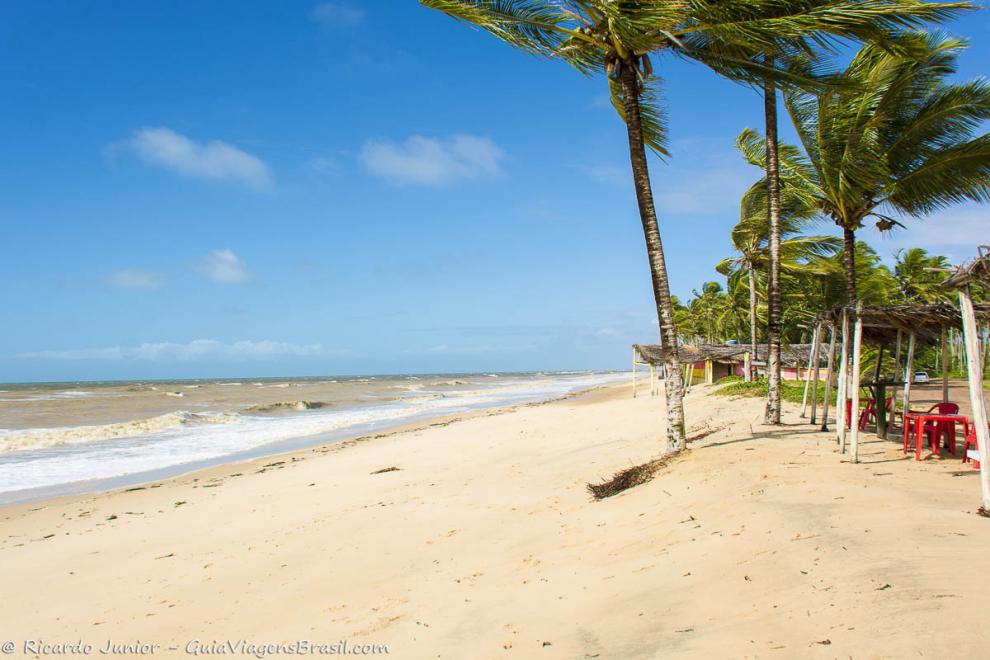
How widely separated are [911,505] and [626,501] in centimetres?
258

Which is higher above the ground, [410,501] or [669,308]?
[669,308]

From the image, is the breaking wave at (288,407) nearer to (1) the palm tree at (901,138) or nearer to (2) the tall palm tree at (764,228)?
(2) the tall palm tree at (764,228)

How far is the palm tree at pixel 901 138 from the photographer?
10.6 m

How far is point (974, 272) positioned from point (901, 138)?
7766 millimetres

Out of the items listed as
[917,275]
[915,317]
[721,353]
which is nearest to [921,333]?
[915,317]

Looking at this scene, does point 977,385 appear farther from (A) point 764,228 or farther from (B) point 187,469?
(A) point 764,228

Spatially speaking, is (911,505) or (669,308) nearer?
(911,505)

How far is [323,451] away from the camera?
1507 cm

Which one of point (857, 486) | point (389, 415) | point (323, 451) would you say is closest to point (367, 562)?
point (857, 486)

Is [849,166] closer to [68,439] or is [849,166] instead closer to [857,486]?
[857,486]

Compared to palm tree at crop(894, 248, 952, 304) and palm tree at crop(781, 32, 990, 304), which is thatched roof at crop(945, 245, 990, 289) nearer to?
palm tree at crop(781, 32, 990, 304)

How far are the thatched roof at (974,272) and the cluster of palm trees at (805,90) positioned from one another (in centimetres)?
338

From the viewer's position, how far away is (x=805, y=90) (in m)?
7.91

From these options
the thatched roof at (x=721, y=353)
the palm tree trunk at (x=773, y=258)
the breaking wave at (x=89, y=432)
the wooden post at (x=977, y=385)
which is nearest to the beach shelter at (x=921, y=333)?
the wooden post at (x=977, y=385)
